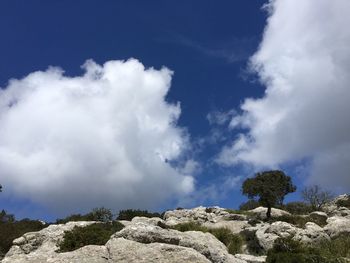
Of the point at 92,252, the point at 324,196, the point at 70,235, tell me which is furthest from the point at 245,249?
the point at 324,196

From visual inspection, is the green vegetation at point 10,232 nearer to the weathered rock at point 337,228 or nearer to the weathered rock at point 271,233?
the weathered rock at point 271,233

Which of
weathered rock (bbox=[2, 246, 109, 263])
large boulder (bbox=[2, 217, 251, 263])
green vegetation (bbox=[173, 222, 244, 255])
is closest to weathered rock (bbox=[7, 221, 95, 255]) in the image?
large boulder (bbox=[2, 217, 251, 263])

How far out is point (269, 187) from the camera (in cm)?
6384

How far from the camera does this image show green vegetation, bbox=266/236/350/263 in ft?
78.3

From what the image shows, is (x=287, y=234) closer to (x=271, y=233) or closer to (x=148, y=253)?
(x=271, y=233)

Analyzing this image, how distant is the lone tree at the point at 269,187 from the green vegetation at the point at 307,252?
23161mm

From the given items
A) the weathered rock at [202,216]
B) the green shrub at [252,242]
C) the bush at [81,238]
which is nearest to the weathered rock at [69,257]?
the bush at [81,238]

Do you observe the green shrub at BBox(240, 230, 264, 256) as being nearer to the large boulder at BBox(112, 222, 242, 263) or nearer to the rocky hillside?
the rocky hillside

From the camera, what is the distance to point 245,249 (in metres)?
38.1

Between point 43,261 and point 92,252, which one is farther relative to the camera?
point 92,252

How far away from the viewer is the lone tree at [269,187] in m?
62.8

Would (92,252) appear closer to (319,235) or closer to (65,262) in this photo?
(65,262)

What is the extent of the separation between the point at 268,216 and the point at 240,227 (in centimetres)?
1333

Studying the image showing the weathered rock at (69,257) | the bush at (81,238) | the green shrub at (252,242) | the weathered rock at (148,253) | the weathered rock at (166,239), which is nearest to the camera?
the weathered rock at (69,257)
